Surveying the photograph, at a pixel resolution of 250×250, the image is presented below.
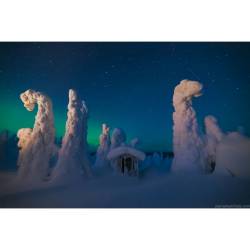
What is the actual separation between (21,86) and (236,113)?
3.56 m

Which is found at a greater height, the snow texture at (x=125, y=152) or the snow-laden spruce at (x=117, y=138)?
the snow-laden spruce at (x=117, y=138)

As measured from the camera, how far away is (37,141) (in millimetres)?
5234

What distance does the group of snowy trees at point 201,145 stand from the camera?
5098mm

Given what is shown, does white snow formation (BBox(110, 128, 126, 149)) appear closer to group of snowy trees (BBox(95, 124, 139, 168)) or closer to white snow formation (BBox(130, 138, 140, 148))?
group of snowy trees (BBox(95, 124, 139, 168))

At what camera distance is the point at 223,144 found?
16.7 feet

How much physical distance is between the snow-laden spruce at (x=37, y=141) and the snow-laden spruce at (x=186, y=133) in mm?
2060

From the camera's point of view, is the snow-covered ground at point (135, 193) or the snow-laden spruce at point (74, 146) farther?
the snow-laden spruce at point (74, 146)

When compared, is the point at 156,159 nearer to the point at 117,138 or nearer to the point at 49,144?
the point at 117,138

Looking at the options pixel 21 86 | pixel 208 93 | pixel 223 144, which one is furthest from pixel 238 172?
pixel 21 86

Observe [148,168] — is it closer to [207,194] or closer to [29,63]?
[207,194]

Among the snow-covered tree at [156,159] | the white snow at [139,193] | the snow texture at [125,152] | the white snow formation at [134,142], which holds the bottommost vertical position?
the white snow at [139,193]

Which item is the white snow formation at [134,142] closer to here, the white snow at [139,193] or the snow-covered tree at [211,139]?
the white snow at [139,193]

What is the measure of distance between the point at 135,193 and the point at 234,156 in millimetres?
1712

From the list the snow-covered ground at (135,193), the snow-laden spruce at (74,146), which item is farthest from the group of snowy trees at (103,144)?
the snow-covered ground at (135,193)
